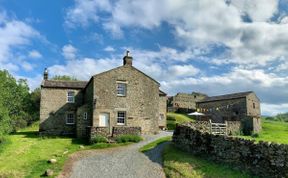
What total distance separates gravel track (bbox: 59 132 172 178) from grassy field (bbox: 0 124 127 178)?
141 cm

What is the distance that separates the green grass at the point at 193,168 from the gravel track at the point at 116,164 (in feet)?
2.52

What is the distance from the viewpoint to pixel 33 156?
25625mm

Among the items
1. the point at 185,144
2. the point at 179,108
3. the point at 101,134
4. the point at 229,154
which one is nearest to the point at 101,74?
the point at 101,134

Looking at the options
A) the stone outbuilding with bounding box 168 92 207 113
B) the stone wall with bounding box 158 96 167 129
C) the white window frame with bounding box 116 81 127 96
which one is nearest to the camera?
the white window frame with bounding box 116 81 127 96

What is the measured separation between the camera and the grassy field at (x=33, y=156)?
21.1 metres

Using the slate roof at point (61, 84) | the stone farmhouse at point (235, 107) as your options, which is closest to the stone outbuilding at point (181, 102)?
the stone farmhouse at point (235, 107)

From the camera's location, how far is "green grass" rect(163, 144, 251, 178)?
18.3m

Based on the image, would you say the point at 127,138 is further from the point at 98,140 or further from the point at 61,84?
the point at 61,84

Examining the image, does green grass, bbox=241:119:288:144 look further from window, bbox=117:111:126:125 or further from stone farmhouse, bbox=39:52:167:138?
window, bbox=117:111:126:125

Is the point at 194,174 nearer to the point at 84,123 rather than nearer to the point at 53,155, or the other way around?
the point at 53,155

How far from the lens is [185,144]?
25938 millimetres

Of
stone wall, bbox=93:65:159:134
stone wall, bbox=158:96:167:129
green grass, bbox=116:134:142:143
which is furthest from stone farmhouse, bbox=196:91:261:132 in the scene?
green grass, bbox=116:134:142:143

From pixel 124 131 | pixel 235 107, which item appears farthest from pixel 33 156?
pixel 235 107

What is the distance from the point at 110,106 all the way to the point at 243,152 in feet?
69.1
